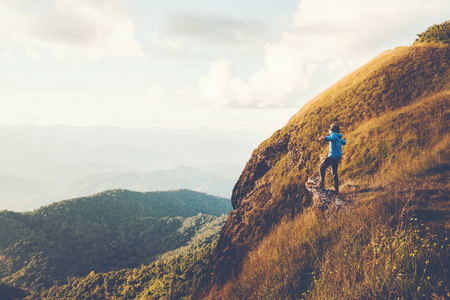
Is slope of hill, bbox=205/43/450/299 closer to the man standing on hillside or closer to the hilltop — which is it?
the hilltop

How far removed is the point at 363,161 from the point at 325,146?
11.0 feet

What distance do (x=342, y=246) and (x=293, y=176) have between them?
26.2ft

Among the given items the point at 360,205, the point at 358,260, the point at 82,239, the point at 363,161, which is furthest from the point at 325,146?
the point at 82,239

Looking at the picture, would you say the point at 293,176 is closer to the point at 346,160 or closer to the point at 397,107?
the point at 346,160

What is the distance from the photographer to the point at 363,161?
10.4m

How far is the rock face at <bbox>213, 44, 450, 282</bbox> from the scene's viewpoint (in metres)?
10.5

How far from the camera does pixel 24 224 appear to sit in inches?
5153

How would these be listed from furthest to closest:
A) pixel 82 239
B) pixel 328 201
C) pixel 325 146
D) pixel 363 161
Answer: pixel 82 239, pixel 325 146, pixel 363 161, pixel 328 201

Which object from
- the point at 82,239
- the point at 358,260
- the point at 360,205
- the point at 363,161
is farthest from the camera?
the point at 82,239

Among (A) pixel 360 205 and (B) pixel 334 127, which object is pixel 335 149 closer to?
(B) pixel 334 127

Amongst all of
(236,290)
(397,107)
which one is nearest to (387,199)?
(236,290)

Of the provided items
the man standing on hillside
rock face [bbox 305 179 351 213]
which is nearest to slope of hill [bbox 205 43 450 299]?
rock face [bbox 305 179 351 213]

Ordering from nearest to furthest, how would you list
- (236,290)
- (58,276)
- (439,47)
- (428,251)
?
(428,251), (236,290), (439,47), (58,276)

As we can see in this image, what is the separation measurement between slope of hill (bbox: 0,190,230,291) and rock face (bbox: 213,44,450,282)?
4820 inches
